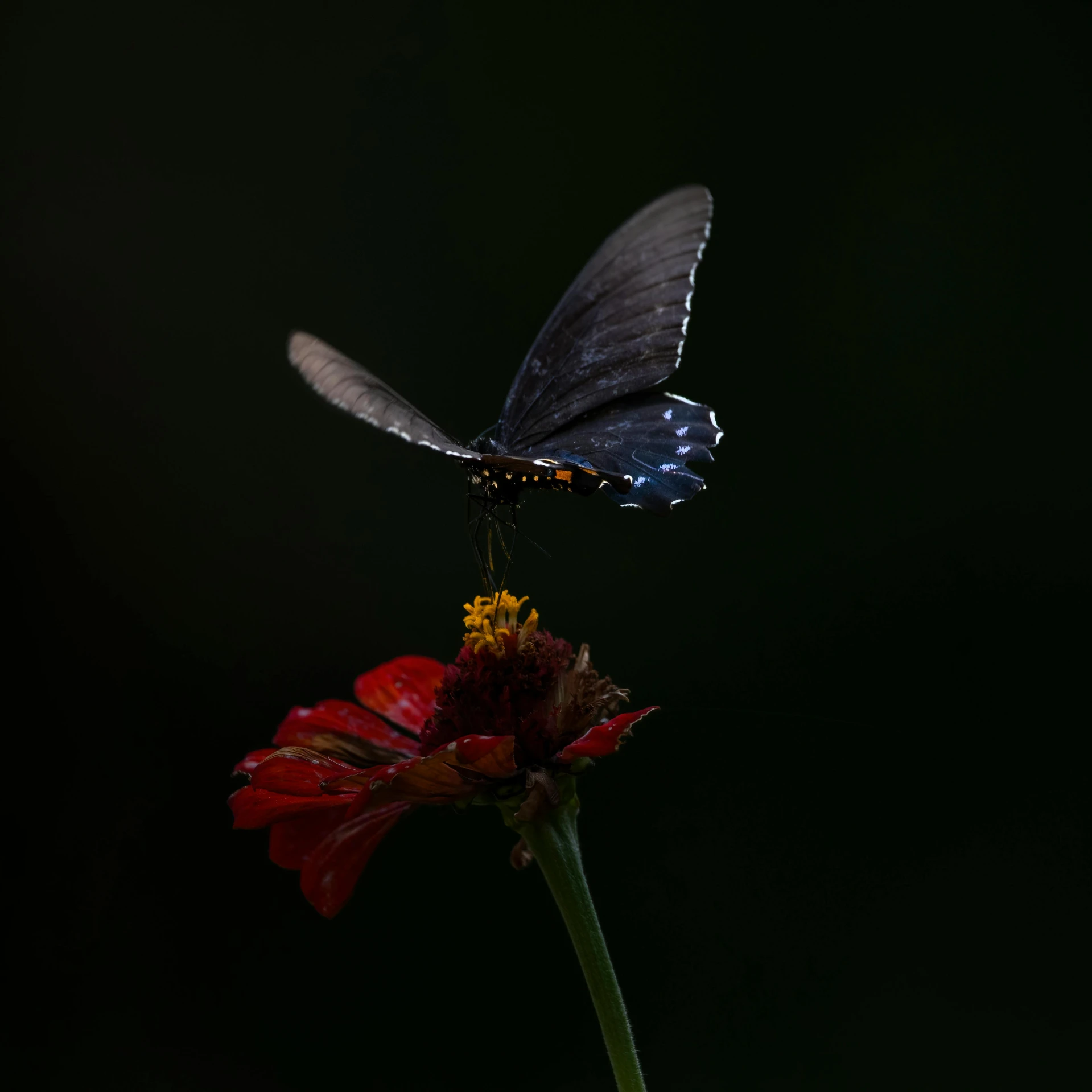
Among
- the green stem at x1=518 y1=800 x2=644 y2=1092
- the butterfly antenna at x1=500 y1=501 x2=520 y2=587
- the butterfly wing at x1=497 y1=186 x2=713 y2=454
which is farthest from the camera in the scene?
the butterfly wing at x1=497 y1=186 x2=713 y2=454

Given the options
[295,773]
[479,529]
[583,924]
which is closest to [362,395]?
[479,529]

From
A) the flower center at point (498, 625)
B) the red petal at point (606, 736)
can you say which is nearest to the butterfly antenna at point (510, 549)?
the flower center at point (498, 625)

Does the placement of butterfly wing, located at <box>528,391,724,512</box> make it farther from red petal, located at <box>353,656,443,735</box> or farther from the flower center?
red petal, located at <box>353,656,443,735</box>

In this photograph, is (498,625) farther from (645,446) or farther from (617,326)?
(617,326)

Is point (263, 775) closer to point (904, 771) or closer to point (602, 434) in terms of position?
point (602, 434)

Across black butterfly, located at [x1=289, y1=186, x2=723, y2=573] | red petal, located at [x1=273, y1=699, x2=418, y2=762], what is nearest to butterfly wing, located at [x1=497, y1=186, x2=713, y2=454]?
black butterfly, located at [x1=289, y1=186, x2=723, y2=573]
